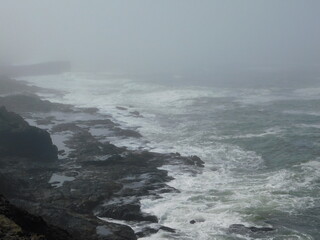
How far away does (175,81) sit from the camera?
108812 mm

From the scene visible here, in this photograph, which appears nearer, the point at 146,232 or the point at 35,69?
the point at 146,232

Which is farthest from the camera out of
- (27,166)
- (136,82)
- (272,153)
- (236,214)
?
(136,82)

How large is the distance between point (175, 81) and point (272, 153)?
234 feet

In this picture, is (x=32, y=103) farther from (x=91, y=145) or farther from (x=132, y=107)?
(x=91, y=145)

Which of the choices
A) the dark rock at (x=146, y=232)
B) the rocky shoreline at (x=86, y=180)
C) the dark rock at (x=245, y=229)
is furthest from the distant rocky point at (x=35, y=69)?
the dark rock at (x=245, y=229)

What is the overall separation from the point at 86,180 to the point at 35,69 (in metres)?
118

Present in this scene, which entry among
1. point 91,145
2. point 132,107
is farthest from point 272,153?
point 132,107

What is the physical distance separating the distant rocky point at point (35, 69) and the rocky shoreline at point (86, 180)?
85886mm

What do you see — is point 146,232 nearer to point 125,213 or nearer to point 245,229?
point 125,213

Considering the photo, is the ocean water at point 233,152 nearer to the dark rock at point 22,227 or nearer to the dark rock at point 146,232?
the dark rock at point 146,232

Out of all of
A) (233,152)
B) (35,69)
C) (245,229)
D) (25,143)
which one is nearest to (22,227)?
(245,229)

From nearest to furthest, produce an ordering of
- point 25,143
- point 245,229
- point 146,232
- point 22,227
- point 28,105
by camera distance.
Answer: point 22,227 < point 146,232 < point 245,229 < point 25,143 < point 28,105

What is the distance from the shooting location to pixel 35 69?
13938cm

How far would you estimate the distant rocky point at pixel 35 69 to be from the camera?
126250 millimetres
